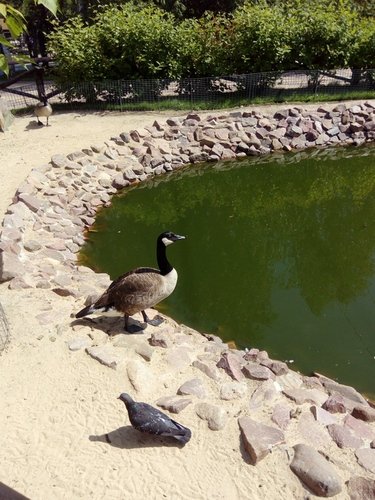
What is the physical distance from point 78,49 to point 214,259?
28.0ft

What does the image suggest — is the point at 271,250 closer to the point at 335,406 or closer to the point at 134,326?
the point at 134,326

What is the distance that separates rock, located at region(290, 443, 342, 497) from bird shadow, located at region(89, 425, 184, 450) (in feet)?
3.08

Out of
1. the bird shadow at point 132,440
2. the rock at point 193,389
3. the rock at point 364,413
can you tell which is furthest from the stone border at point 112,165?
the rock at point 364,413

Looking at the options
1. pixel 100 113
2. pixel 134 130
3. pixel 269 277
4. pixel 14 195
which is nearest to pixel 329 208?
pixel 269 277

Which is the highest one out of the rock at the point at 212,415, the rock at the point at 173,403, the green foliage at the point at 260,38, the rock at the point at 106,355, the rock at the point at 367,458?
the green foliage at the point at 260,38

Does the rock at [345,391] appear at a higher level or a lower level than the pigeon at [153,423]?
lower

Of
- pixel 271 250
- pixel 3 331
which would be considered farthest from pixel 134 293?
pixel 271 250

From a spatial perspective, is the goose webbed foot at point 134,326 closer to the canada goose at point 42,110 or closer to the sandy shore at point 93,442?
the sandy shore at point 93,442

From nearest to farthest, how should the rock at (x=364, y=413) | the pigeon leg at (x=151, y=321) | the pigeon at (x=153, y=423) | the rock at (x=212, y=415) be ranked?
the pigeon at (x=153, y=423) → the rock at (x=212, y=415) → the rock at (x=364, y=413) → the pigeon leg at (x=151, y=321)

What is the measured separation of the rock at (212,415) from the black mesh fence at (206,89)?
10.8 metres

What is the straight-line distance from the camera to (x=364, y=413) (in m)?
4.27

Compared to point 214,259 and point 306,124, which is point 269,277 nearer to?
point 214,259

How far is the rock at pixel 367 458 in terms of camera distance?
3654 millimetres

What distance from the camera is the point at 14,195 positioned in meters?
8.70
